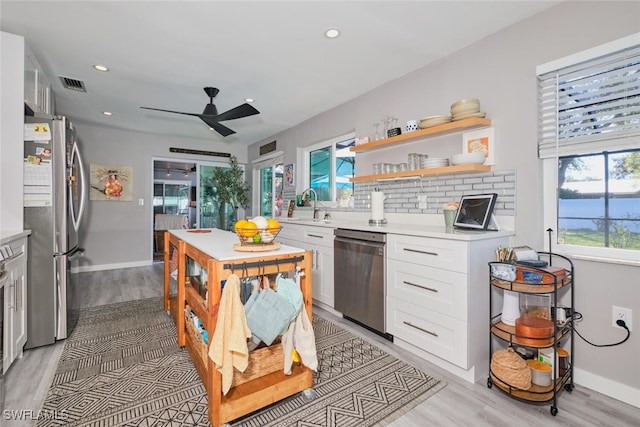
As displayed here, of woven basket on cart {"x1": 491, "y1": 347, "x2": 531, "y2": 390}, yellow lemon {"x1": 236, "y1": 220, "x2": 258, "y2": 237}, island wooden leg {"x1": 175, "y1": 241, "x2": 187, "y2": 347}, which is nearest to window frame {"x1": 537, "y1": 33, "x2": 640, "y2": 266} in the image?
woven basket on cart {"x1": 491, "y1": 347, "x2": 531, "y2": 390}

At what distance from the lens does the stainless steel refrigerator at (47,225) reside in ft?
7.79

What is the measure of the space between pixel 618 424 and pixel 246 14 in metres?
3.28

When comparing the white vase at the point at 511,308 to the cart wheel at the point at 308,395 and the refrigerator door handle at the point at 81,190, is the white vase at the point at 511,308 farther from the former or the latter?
the refrigerator door handle at the point at 81,190

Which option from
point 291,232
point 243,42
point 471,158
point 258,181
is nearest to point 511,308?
point 471,158

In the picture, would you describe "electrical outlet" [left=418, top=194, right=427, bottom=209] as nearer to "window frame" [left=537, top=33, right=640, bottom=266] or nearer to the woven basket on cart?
"window frame" [left=537, top=33, right=640, bottom=266]

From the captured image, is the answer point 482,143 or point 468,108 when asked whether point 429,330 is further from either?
point 468,108

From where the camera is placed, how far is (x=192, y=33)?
2.37 m

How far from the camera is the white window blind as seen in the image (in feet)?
5.79

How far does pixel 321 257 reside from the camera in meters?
3.23

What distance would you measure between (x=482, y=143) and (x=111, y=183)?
18.9 feet

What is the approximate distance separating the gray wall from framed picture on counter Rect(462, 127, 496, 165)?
0.15ft

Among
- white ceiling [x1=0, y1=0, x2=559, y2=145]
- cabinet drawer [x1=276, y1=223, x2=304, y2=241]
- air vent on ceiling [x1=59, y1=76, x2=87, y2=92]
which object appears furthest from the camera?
cabinet drawer [x1=276, y1=223, x2=304, y2=241]

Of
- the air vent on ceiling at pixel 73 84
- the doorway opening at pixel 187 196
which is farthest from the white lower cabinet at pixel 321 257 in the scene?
the doorway opening at pixel 187 196

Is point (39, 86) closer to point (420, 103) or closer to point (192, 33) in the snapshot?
point (192, 33)
